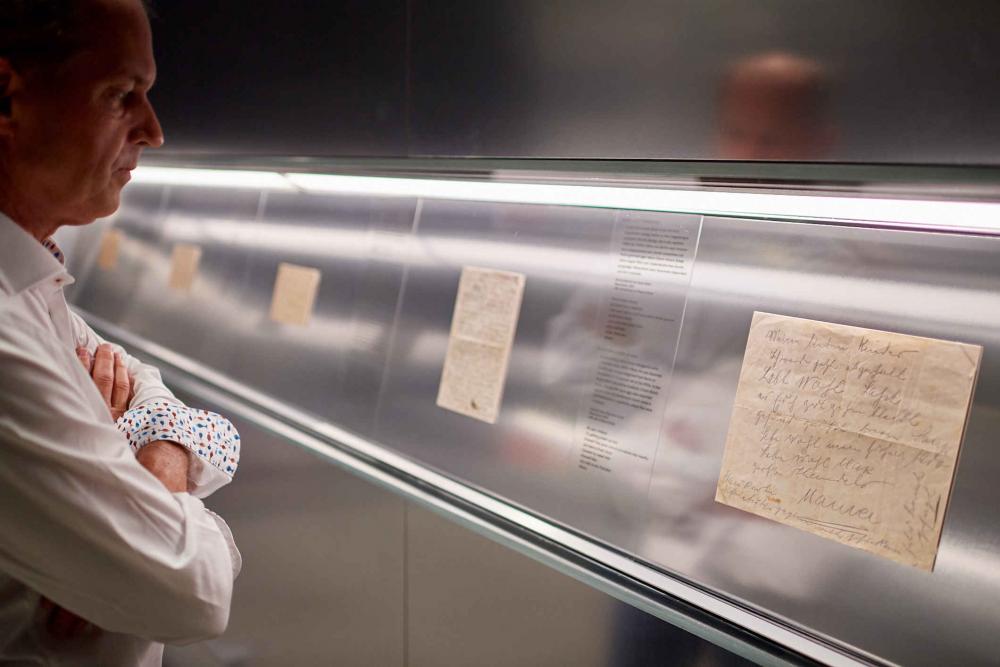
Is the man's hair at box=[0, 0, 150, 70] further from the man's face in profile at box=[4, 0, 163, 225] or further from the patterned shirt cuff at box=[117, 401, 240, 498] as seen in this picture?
the patterned shirt cuff at box=[117, 401, 240, 498]

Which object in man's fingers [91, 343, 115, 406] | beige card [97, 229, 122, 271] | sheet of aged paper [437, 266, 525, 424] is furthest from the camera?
beige card [97, 229, 122, 271]

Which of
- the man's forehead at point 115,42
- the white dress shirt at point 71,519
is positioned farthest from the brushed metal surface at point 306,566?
the man's forehead at point 115,42

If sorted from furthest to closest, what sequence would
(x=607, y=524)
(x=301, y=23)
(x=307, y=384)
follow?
(x=307, y=384), (x=301, y=23), (x=607, y=524)

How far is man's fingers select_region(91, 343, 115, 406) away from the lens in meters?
1.03

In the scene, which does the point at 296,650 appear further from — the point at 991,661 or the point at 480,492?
the point at 991,661

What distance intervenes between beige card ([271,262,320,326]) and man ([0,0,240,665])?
0.99 metres

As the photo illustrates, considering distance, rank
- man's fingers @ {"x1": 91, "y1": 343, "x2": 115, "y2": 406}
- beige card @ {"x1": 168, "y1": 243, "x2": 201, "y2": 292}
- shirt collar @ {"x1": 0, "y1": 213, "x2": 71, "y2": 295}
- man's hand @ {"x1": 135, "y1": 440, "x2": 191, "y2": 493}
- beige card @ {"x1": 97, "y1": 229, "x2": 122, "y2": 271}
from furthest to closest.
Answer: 1. beige card @ {"x1": 97, "y1": 229, "x2": 122, "y2": 271}
2. beige card @ {"x1": 168, "y1": 243, "x2": 201, "y2": 292}
3. man's fingers @ {"x1": 91, "y1": 343, "x2": 115, "y2": 406}
4. man's hand @ {"x1": 135, "y1": 440, "x2": 191, "y2": 493}
5. shirt collar @ {"x1": 0, "y1": 213, "x2": 71, "y2": 295}

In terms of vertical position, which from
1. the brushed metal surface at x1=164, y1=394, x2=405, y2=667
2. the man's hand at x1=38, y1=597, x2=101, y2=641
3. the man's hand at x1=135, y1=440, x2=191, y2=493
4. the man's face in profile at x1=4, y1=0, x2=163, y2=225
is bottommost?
the brushed metal surface at x1=164, y1=394, x2=405, y2=667

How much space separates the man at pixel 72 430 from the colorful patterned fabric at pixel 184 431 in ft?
0.15

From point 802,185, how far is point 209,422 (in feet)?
2.94

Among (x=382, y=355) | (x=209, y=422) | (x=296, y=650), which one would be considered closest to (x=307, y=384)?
(x=382, y=355)

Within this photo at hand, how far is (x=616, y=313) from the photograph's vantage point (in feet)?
4.00

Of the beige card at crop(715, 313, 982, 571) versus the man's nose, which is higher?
the man's nose

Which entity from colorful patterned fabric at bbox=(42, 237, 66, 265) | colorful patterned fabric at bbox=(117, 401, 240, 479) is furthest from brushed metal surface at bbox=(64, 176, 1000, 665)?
colorful patterned fabric at bbox=(42, 237, 66, 265)
